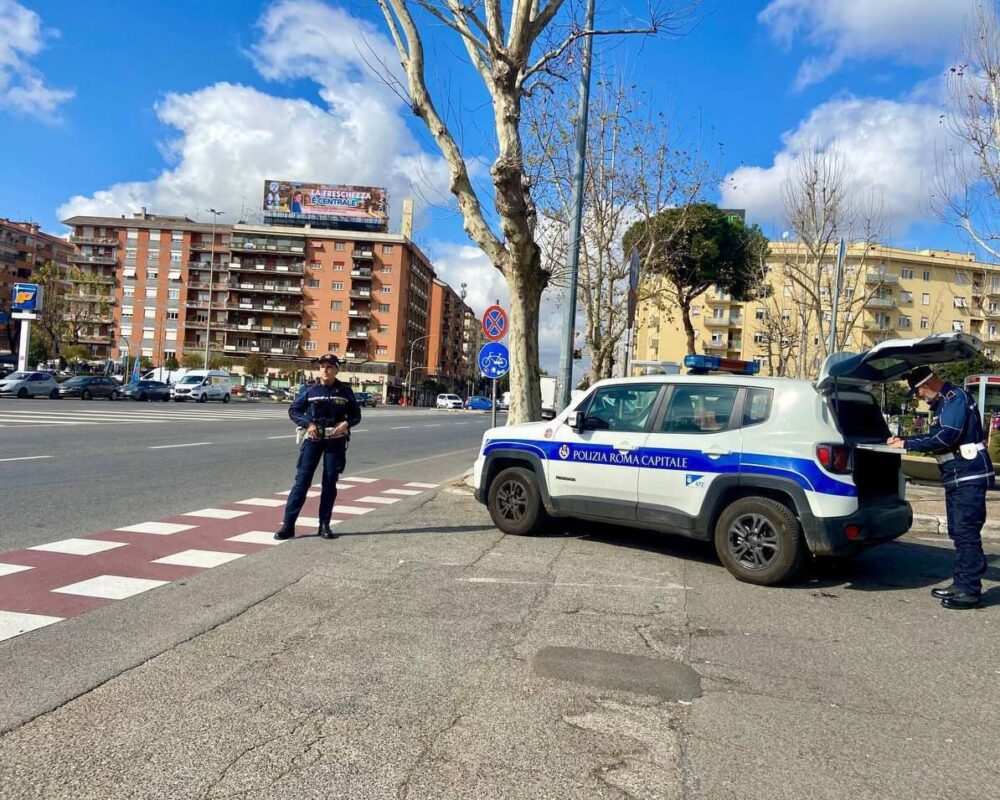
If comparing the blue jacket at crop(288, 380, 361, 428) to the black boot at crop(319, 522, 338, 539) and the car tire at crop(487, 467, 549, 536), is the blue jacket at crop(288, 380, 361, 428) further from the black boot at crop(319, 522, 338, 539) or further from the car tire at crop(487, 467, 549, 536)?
the car tire at crop(487, 467, 549, 536)

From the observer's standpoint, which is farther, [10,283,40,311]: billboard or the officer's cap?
[10,283,40,311]: billboard

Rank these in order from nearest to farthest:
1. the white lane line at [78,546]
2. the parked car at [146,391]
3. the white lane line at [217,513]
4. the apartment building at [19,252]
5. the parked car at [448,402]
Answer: the white lane line at [78,546] < the white lane line at [217,513] < the parked car at [146,391] < the parked car at [448,402] < the apartment building at [19,252]

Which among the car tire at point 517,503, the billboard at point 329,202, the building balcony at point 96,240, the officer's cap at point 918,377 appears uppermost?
the billboard at point 329,202

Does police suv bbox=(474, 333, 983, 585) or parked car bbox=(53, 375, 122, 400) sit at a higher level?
police suv bbox=(474, 333, 983, 585)

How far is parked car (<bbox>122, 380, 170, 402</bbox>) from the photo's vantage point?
160 feet

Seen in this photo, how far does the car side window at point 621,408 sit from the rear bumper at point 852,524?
1.70 meters

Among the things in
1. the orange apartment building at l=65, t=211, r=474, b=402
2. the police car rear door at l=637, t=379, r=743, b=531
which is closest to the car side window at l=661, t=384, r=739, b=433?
the police car rear door at l=637, t=379, r=743, b=531

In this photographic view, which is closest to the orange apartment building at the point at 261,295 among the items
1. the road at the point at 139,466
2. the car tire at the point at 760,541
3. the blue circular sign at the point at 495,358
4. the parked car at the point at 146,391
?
the parked car at the point at 146,391

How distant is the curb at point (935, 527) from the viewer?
30.1ft

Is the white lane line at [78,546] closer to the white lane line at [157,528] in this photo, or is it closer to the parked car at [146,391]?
the white lane line at [157,528]

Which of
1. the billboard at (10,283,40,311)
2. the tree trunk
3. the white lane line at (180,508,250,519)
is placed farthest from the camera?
the billboard at (10,283,40,311)

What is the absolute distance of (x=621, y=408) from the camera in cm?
722

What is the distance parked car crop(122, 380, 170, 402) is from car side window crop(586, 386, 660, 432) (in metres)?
47.5

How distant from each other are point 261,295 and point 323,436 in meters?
96.3
